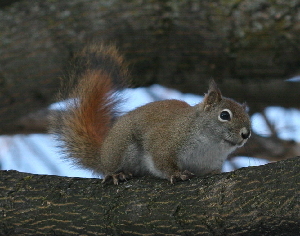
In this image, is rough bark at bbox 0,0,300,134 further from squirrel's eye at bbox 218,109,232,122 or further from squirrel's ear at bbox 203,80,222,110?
squirrel's eye at bbox 218,109,232,122

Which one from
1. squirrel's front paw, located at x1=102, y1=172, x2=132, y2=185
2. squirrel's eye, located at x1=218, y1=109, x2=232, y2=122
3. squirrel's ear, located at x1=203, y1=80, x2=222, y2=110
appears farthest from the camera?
squirrel's ear, located at x1=203, y1=80, x2=222, y2=110

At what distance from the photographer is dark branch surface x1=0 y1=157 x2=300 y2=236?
199 centimetres

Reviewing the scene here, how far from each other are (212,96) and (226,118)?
0.18 metres

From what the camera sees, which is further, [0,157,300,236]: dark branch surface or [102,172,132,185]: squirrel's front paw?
[102,172,132,185]: squirrel's front paw

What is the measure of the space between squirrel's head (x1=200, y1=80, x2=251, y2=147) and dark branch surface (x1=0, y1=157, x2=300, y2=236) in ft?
1.52

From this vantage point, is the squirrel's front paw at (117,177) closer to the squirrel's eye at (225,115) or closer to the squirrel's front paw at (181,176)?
the squirrel's front paw at (181,176)

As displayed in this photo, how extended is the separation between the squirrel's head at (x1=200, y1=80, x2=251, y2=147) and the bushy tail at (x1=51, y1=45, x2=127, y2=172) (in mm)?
657

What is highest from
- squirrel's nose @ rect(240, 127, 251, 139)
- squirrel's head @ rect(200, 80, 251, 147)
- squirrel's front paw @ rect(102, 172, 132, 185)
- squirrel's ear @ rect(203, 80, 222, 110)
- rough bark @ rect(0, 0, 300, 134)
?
rough bark @ rect(0, 0, 300, 134)

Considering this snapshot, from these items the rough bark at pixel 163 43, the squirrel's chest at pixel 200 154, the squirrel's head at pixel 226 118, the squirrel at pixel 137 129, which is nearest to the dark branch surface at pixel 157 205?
the squirrel at pixel 137 129

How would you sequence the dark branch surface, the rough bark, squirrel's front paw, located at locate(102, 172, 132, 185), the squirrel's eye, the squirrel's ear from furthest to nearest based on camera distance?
the rough bark → the squirrel's ear → the squirrel's eye → squirrel's front paw, located at locate(102, 172, 132, 185) → the dark branch surface

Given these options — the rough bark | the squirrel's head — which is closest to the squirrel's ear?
the squirrel's head

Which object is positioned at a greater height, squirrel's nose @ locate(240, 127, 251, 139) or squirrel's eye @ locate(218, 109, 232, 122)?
squirrel's eye @ locate(218, 109, 232, 122)

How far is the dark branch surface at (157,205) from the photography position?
78.5 inches

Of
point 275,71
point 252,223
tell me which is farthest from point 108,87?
point 252,223
